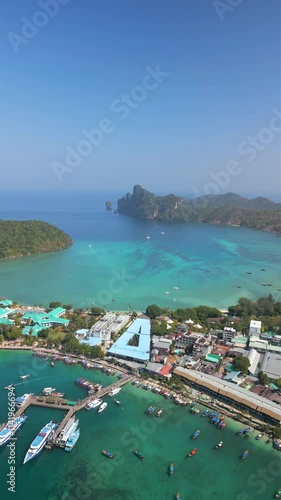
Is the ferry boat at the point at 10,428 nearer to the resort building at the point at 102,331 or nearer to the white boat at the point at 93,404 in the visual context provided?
the white boat at the point at 93,404

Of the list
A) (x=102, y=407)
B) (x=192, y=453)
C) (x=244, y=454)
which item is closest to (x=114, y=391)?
(x=102, y=407)

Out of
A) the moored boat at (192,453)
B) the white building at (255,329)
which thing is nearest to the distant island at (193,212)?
the white building at (255,329)

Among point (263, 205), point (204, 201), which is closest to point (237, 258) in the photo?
point (263, 205)

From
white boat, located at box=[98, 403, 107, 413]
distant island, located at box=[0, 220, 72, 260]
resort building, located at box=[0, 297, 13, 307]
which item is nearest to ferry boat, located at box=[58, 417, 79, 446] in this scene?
white boat, located at box=[98, 403, 107, 413]

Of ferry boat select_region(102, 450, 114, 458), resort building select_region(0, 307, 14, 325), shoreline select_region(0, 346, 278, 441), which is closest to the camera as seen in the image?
ferry boat select_region(102, 450, 114, 458)

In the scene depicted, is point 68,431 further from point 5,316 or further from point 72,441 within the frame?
point 5,316

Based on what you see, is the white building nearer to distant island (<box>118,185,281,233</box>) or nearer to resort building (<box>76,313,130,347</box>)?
resort building (<box>76,313,130,347</box>)
